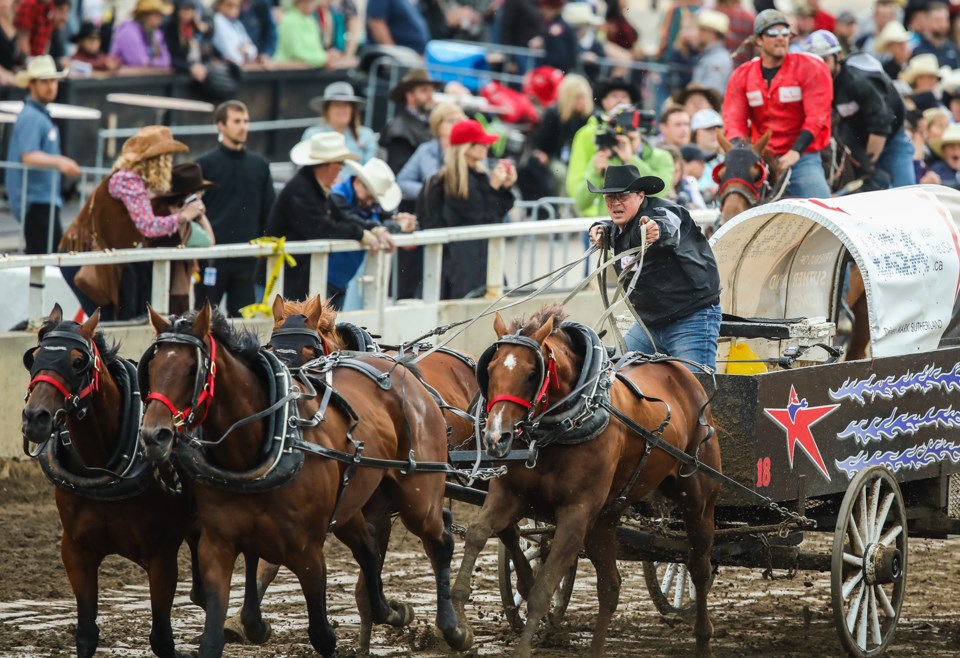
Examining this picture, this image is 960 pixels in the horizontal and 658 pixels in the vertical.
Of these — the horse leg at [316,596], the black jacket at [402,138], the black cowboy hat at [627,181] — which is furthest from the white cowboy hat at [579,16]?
the horse leg at [316,596]

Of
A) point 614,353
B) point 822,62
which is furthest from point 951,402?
point 822,62

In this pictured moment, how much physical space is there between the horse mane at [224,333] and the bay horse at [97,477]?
411 millimetres

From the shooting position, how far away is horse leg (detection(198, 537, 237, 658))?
6.80 metres

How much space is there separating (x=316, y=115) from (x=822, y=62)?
8.37 m

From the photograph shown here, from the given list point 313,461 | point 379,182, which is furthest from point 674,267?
point 379,182

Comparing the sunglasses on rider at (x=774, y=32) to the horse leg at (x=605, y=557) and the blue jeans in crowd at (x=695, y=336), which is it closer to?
the blue jeans in crowd at (x=695, y=336)

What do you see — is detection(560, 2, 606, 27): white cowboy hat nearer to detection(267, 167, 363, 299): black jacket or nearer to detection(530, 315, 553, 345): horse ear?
detection(267, 167, 363, 299): black jacket

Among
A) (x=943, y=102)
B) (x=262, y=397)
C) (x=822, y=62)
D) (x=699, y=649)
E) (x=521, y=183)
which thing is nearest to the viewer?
(x=262, y=397)

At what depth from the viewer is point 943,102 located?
61.7 feet

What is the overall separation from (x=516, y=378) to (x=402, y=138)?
7566 millimetres

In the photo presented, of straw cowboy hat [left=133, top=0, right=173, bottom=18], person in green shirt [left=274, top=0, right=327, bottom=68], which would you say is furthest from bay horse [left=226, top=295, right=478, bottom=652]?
person in green shirt [left=274, top=0, right=327, bottom=68]

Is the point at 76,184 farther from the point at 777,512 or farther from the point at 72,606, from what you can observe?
the point at 777,512

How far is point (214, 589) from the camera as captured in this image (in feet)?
22.5

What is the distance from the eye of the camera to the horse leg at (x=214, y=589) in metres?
6.80
